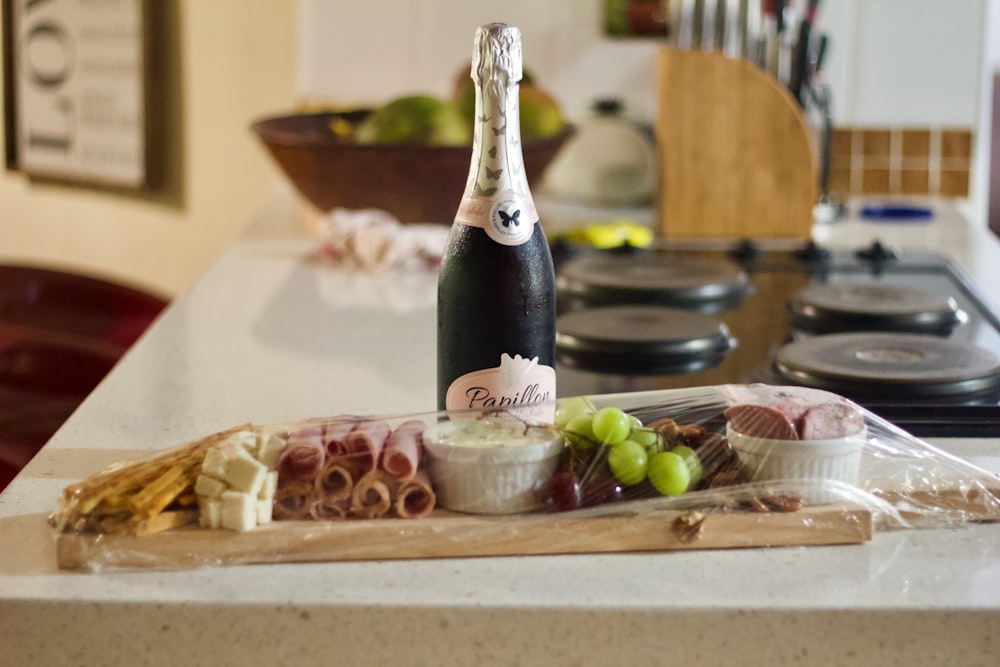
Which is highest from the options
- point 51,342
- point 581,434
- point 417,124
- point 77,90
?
point 77,90

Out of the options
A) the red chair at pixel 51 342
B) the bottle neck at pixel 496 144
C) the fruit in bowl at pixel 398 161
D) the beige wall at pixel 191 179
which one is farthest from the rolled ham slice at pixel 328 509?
the beige wall at pixel 191 179

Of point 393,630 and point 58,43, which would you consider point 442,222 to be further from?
point 58,43

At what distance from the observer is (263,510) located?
2.36 ft

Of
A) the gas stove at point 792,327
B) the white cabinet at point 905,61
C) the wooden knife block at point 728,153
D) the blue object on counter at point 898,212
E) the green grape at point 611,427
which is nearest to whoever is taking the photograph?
the green grape at point 611,427

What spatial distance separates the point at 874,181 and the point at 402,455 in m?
1.64

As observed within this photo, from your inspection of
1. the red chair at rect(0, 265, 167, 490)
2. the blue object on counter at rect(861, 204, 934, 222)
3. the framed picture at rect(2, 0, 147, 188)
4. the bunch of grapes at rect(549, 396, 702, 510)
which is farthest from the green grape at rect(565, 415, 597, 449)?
the framed picture at rect(2, 0, 147, 188)

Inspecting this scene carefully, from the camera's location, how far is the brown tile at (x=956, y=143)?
2.14m

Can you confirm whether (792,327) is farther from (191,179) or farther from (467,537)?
(191,179)

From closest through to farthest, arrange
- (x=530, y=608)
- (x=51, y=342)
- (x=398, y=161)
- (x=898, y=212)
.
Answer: (x=530, y=608) < (x=398, y=161) < (x=51, y=342) < (x=898, y=212)

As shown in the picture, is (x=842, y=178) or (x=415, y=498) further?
(x=842, y=178)

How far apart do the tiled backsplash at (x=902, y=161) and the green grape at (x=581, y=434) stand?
5.07 ft

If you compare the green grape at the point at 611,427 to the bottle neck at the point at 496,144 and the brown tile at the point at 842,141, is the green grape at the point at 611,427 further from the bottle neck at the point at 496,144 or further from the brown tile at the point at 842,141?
the brown tile at the point at 842,141

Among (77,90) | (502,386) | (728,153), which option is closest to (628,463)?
(502,386)

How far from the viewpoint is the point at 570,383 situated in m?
1.07
